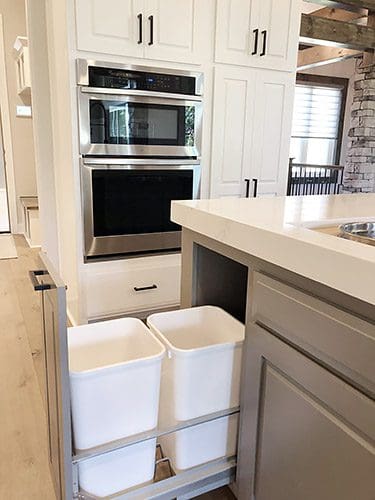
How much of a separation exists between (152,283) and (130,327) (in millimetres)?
1244

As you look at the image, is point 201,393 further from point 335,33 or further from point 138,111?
point 335,33

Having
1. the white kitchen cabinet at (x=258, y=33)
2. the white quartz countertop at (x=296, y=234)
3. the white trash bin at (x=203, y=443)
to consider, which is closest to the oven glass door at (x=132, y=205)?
the white kitchen cabinet at (x=258, y=33)

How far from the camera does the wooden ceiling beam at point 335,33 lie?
4.46 m

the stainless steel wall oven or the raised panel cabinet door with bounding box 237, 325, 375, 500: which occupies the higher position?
the stainless steel wall oven

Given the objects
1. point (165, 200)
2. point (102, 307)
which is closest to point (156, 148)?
point (165, 200)

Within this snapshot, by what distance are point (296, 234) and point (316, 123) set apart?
8012 mm

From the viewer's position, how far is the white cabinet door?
2.24 metres

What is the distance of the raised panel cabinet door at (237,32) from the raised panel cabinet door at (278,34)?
5 cm

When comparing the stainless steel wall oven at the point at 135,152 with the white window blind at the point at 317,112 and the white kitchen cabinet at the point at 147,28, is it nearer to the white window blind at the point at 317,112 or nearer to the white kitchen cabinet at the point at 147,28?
the white kitchen cabinet at the point at 147,28

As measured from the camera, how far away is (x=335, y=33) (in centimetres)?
465

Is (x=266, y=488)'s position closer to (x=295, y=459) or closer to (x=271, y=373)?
(x=295, y=459)

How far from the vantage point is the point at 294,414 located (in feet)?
3.13

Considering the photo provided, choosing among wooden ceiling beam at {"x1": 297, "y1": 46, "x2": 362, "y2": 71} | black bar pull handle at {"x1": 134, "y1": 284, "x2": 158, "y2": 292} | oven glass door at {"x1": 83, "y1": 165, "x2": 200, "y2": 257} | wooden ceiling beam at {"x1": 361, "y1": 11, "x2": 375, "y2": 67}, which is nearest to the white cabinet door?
oven glass door at {"x1": 83, "y1": 165, "x2": 200, "y2": 257}

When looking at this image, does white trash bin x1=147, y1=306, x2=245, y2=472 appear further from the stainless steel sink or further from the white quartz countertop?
the stainless steel sink
